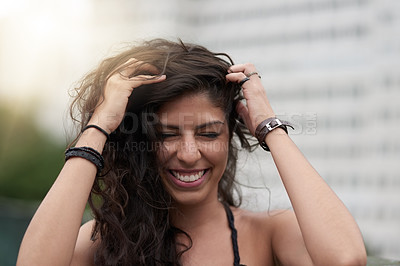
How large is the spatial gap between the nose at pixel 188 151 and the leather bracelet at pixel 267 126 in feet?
1.04

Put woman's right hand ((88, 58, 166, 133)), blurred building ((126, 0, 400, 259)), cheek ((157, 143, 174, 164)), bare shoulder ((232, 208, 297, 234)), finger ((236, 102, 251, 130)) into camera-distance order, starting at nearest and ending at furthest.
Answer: woman's right hand ((88, 58, 166, 133)) < cheek ((157, 143, 174, 164)) < bare shoulder ((232, 208, 297, 234)) < finger ((236, 102, 251, 130)) < blurred building ((126, 0, 400, 259))

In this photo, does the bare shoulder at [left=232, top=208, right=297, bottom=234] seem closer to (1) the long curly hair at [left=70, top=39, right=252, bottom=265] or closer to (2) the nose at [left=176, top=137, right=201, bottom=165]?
(1) the long curly hair at [left=70, top=39, right=252, bottom=265]

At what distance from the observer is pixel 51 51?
37.6 meters

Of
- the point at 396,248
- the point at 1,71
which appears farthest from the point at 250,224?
the point at 396,248

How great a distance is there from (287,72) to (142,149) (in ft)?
206

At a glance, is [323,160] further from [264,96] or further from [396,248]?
[264,96]

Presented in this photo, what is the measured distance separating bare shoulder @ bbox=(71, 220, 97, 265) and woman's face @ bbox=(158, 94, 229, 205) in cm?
47

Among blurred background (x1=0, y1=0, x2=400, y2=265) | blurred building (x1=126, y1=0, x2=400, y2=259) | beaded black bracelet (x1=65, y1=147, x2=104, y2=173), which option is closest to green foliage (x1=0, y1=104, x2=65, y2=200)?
blurred background (x1=0, y1=0, x2=400, y2=265)

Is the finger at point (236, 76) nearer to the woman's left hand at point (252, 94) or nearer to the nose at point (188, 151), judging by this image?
the woman's left hand at point (252, 94)

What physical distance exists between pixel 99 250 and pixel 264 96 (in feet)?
3.72

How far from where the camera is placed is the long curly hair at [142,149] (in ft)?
9.05

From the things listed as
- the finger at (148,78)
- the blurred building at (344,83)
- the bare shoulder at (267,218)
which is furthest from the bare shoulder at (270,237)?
the blurred building at (344,83)

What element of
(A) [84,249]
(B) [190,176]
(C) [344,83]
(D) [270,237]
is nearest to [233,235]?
(D) [270,237]

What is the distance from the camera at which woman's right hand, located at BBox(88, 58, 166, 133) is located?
103 inches
